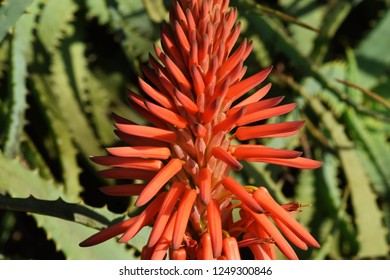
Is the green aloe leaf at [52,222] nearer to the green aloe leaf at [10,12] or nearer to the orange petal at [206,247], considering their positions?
the green aloe leaf at [10,12]

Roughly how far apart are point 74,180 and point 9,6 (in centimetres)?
52

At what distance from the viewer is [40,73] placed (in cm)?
183

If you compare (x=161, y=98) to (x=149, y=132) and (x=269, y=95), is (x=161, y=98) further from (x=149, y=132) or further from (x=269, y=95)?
(x=269, y=95)

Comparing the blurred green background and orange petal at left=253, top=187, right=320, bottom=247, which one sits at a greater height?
the blurred green background

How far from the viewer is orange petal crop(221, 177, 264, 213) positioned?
89 cm

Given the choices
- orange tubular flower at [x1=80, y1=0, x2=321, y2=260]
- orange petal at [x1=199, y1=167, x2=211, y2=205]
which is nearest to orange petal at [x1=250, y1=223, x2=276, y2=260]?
orange tubular flower at [x1=80, y1=0, x2=321, y2=260]

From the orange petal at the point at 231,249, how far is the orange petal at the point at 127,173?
151mm

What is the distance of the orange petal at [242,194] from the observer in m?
0.89

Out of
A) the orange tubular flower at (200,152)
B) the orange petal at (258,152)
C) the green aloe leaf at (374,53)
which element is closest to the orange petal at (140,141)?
the orange tubular flower at (200,152)

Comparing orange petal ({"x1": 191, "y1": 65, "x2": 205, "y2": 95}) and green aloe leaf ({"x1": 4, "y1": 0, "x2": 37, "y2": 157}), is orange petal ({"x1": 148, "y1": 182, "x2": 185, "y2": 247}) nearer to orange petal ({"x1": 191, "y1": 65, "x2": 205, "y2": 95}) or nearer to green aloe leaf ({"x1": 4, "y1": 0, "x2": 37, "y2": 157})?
orange petal ({"x1": 191, "y1": 65, "x2": 205, "y2": 95})

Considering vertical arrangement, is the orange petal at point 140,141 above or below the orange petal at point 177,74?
below

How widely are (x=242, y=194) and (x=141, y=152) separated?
145 millimetres

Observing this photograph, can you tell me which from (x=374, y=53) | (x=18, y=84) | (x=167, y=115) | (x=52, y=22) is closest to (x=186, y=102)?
(x=167, y=115)

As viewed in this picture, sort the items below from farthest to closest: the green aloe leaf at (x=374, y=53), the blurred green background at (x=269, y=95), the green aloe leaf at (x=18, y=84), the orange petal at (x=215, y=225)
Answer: the green aloe leaf at (x=374, y=53) → the blurred green background at (x=269, y=95) → the green aloe leaf at (x=18, y=84) → the orange petal at (x=215, y=225)
